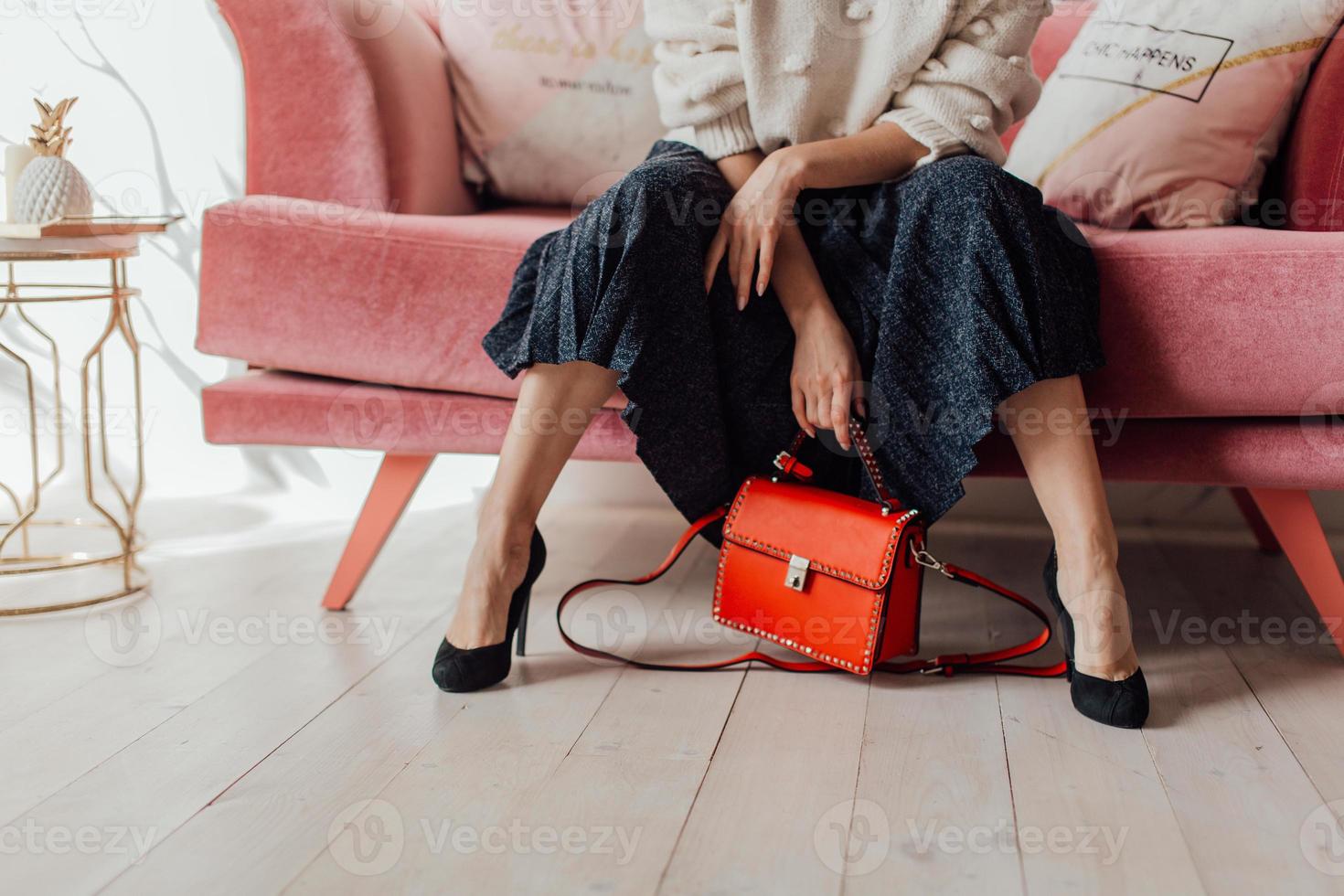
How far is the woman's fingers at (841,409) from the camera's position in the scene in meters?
1.12

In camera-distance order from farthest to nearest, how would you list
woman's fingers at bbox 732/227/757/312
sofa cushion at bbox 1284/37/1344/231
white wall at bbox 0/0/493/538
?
1. white wall at bbox 0/0/493/538
2. sofa cushion at bbox 1284/37/1344/231
3. woman's fingers at bbox 732/227/757/312

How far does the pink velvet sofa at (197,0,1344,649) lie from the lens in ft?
3.76

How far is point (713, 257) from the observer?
3.76ft

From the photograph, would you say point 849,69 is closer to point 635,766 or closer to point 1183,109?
point 1183,109

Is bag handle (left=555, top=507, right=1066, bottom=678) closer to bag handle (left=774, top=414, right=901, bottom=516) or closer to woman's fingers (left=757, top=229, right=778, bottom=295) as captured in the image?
bag handle (left=774, top=414, right=901, bottom=516)

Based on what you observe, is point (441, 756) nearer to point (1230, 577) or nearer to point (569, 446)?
point (569, 446)

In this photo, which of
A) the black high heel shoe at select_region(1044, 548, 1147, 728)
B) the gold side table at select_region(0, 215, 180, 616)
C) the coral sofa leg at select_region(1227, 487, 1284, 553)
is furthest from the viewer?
the coral sofa leg at select_region(1227, 487, 1284, 553)

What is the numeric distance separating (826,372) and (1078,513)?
10.9 inches

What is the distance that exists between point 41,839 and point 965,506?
1427 millimetres

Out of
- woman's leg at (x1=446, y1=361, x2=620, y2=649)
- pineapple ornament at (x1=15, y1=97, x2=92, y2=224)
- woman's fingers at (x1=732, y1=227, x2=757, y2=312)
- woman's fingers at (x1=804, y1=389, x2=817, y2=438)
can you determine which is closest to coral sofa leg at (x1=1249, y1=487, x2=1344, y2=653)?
woman's fingers at (x1=804, y1=389, x2=817, y2=438)

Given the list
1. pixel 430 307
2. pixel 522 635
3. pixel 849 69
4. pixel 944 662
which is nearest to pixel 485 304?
pixel 430 307

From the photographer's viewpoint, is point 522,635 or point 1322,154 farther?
point 1322,154

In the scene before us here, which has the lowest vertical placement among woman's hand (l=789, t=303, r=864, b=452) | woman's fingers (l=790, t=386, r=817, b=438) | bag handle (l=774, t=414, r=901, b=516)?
bag handle (l=774, t=414, r=901, b=516)

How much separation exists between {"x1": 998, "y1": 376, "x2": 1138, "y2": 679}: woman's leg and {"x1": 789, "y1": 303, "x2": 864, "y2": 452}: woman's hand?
15 cm
